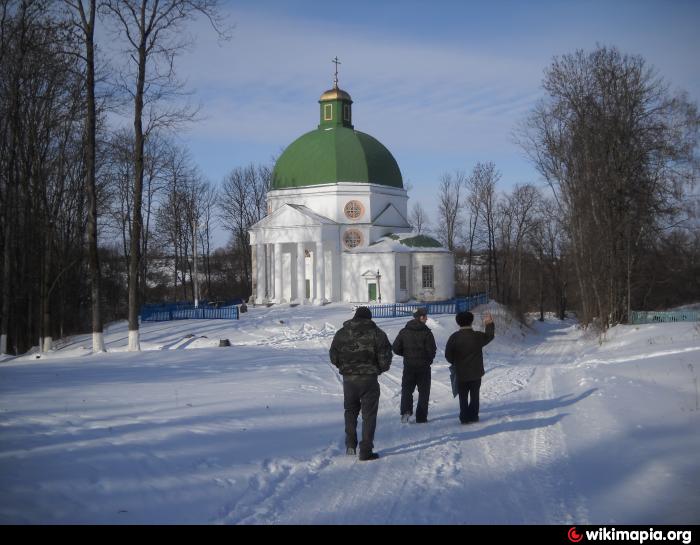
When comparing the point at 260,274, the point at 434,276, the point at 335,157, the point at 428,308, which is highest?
the point at 335,157

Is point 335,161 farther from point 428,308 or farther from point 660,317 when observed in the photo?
point 660,317

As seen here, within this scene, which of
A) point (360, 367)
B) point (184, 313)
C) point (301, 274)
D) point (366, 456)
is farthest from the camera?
point (301, 274)

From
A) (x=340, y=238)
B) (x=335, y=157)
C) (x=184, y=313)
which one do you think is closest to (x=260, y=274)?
(x=340, y=238)

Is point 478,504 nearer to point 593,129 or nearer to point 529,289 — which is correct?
point 593,129

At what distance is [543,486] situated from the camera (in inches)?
226

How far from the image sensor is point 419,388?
355 inches

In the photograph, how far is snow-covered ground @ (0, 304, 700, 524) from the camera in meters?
5.06

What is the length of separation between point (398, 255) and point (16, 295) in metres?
20.7

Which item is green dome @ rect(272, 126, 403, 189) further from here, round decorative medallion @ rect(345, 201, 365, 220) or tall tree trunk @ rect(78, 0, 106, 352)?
tall tree trunk @ rect(78, 0, 106, 352)

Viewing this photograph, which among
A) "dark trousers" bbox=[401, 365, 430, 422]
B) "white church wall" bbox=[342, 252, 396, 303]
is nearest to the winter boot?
"dark trousers" bbox=[401, 365, 430, 422]

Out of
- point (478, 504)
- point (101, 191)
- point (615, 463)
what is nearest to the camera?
point (478, 504)

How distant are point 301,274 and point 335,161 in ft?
24.2

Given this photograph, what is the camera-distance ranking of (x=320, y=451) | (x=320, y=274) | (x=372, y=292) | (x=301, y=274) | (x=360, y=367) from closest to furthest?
1. (x=360, y=367)
2. (x=320, y=451)
3. (x=372, y=292)
4. (x=320, y=274)
5. (x=301, y=274)
